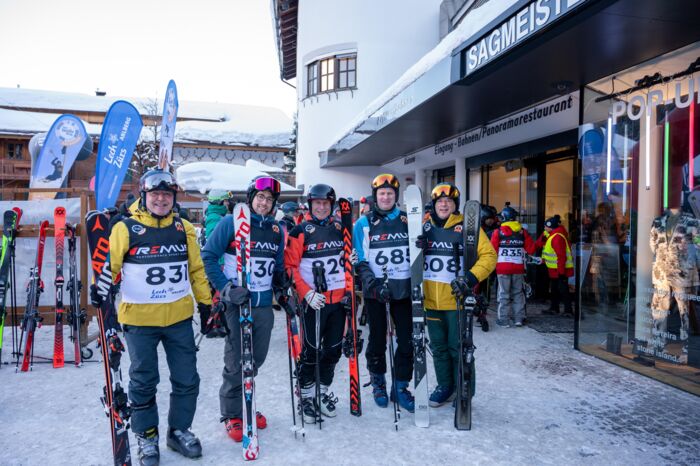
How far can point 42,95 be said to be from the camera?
131 feet

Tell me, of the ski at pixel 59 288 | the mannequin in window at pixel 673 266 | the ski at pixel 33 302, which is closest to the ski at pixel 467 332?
the mannequin in window at pixel 673 266

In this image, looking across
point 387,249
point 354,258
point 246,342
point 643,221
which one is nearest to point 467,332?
point 387,249

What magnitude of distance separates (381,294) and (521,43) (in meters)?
2.50

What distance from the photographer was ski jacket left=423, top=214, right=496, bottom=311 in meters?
4.05

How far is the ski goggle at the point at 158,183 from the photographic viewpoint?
3.23m

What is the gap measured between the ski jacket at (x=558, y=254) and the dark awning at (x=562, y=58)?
2267 mm

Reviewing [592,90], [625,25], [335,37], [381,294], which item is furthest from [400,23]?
[381,294]

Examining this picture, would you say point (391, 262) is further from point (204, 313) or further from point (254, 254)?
point (204, 313)

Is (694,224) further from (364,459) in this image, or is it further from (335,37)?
(335,37)

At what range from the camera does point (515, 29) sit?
4.20 metres

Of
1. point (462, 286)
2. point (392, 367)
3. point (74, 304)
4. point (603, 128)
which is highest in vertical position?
point (603, 128)

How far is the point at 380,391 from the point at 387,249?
1282 millimetres

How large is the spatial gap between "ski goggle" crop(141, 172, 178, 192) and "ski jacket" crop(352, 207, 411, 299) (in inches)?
62.6

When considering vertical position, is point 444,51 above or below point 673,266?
above
